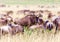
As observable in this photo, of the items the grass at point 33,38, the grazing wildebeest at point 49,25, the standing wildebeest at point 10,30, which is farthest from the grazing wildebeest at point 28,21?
the grass at point 33,38

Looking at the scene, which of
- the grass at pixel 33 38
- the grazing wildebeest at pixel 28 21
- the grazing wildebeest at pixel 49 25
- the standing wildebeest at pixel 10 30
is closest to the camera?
the grass at pixel 33 38

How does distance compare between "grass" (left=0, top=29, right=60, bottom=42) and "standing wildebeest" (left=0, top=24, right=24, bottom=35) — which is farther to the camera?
"standing wildebeest" (left=0, top=24, right=24, bottom=35)

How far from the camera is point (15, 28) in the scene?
8.51 meters

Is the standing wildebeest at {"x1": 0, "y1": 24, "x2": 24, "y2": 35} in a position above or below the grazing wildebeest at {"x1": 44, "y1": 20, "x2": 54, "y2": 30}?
above

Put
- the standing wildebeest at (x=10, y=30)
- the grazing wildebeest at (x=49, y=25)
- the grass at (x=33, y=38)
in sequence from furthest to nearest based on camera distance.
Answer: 1. the grazing wildebeest at (x=49, y=25)
2. the standing wildebeest at (x=10, y=30)
3. the grass at (x=33, y=38)

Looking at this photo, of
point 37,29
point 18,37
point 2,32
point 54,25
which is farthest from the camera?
point 54,25

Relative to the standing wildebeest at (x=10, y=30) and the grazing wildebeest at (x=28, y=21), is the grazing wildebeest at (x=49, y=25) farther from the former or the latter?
the standing wildebeest at (x=10, y=30)

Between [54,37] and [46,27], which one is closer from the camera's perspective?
[54,37]

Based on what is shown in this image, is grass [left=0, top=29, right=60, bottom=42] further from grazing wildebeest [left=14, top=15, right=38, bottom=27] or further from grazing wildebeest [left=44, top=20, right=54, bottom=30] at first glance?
grazing wildebeest [left=14, top=15, right=38, bottom=27]

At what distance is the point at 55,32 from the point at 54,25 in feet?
2.15

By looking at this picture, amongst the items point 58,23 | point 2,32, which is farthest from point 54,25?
point 2,32

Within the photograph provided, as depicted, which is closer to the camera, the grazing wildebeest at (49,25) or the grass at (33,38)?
the grass at (33,38)

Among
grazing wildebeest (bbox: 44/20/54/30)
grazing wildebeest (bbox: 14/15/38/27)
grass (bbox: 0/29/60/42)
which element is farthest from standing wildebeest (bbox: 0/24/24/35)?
grazing wildebeest (bbox: 14/15/38/27)

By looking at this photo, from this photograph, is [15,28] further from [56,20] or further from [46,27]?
[56,20]
